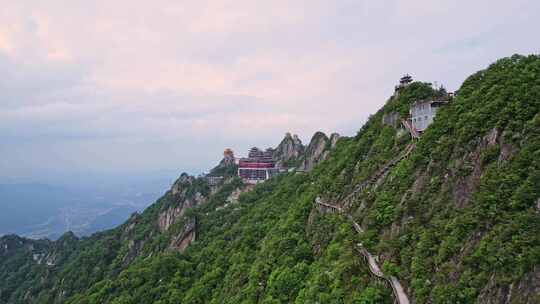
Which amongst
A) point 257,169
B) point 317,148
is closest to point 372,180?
point 317,148

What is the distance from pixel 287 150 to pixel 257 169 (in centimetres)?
1039

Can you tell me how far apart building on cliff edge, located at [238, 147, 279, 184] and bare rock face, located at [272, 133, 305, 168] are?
7.17ft

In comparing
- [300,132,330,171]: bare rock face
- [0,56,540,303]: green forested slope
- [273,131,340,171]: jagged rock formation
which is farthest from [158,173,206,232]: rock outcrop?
[0,56,540,303]: green forested slope

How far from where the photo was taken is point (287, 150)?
97625mm

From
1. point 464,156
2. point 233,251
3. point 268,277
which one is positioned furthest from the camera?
point 233,251

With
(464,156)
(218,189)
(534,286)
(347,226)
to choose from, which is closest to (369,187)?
(347,226)

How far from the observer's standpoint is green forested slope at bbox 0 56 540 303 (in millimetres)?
15492

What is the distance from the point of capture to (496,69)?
2917 centimetres

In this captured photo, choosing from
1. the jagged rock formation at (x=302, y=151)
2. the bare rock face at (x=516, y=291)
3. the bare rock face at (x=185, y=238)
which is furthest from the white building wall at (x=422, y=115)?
the bare rock face at (x=185, y=238)

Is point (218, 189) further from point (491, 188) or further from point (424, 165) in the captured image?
point (491, 188)

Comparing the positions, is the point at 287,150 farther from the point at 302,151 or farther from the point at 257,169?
the point at 257,169

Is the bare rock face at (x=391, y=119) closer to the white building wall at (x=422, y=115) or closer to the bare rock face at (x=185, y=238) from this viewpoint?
the white building wall at (x=422, y=115)

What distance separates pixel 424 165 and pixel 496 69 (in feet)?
36.1

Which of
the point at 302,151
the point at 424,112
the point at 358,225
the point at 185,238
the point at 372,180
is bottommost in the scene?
the point at 185,238
